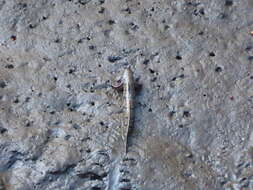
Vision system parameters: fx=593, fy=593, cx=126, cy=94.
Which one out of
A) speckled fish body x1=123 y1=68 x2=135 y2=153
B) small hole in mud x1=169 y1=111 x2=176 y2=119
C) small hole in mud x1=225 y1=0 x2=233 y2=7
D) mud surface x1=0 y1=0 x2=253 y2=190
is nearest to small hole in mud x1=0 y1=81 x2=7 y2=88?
mud surface x1=0 y1=0 x2=253 y2=190

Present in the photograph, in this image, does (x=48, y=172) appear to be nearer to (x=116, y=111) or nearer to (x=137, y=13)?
(x=116, y=111)

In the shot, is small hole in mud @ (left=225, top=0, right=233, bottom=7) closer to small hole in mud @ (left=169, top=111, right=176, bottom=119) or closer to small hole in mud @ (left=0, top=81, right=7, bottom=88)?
small hole in mud @ (left=169, top=111, right=176, bottom=119)

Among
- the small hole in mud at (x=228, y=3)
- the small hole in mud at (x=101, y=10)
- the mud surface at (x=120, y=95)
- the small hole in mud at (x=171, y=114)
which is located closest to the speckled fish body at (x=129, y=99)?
the mud surface at (x=120, y=95)

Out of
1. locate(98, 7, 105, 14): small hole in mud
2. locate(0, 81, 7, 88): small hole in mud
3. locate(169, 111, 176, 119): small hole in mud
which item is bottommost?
locate(169, 111, 176, 119): small hole in mud

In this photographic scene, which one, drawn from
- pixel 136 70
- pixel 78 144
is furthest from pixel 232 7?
pixel 78 144

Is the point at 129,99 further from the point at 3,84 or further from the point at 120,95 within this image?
the point at 3,84

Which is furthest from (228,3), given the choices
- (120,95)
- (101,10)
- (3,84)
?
(3,84)

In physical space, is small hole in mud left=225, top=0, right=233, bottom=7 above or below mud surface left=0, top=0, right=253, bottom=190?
above

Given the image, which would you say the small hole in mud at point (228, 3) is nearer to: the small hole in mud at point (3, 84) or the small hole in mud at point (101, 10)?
the small hole in mud at point (101, 10)
